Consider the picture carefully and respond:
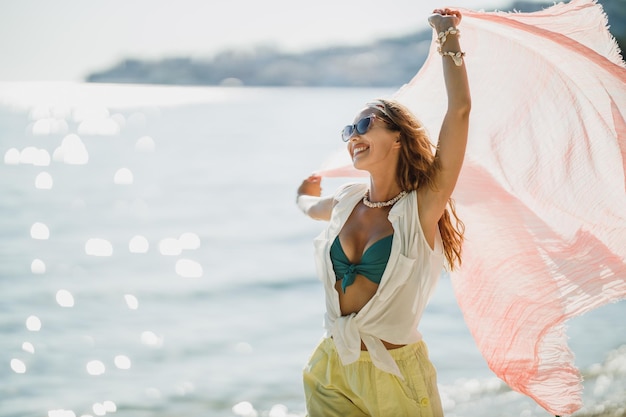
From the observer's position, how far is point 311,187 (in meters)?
4.18

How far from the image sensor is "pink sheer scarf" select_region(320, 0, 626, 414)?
3535 millimetres

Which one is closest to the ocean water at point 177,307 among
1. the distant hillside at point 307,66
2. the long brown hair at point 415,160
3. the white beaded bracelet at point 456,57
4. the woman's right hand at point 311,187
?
the woman's right hand at point 311,187

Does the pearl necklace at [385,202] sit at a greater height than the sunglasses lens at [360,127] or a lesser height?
lesser

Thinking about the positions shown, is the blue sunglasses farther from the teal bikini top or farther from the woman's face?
the teal bikini top

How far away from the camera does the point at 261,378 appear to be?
28.3 feet

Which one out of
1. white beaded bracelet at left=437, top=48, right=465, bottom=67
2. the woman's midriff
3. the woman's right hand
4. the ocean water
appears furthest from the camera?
the ocean water

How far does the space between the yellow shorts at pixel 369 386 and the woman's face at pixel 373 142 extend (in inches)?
28.5

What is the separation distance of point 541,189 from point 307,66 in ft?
216

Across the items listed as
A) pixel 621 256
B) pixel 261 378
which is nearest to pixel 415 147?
pixel 621 256

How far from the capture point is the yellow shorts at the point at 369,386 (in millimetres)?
3320

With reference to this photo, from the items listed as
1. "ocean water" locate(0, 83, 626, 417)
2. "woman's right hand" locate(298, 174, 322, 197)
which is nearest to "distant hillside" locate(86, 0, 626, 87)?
"ocean water" locate(0, 83, 626, 417)

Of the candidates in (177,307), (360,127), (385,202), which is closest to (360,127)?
(360,127)

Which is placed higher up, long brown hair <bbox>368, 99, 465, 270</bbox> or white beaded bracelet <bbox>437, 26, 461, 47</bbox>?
white beaded bracelet <bbox>437, 26, 461, 47</bbox>

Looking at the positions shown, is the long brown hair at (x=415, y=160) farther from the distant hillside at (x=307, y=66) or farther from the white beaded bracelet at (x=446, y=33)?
the distant hillside at (x=307, y=66)
